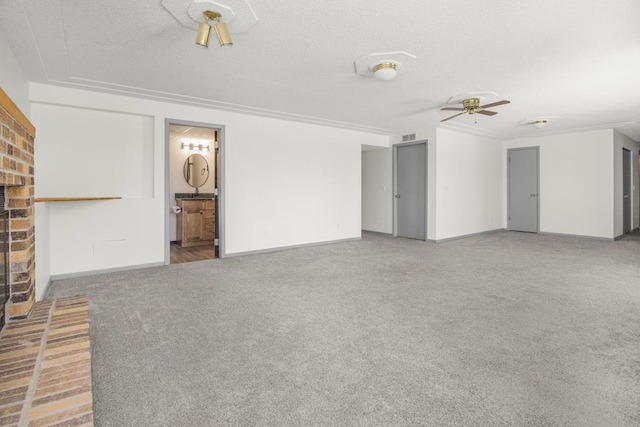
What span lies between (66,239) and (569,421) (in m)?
5.05

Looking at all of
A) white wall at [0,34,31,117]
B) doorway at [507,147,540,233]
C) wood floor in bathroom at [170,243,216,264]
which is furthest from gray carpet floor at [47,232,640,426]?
doorway at [507,147,540,233]

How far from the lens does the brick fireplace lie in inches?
78.4

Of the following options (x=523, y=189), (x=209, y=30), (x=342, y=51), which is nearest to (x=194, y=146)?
(x=342, y=51)

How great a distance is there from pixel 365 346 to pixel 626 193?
912 cm

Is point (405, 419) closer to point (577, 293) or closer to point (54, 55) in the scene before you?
point (577, 293)

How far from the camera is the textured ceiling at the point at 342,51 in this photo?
7.94ft

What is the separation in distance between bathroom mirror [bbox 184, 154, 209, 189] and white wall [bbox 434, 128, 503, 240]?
488cm

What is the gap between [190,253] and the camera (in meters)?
5.81

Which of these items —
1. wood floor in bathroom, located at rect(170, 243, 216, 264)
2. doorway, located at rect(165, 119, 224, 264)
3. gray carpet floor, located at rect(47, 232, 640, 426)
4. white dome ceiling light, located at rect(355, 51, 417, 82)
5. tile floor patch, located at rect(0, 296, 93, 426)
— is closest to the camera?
tile floor patch, located at rect(0, 296, 93, 426)

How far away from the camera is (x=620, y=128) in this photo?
22.2ft

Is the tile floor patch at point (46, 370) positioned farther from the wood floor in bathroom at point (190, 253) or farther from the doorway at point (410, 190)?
the doorway at point (410, 190)

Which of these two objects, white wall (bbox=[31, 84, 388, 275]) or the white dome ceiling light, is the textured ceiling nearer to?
the white dome ceiling light

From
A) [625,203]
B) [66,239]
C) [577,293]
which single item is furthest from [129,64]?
[625,203]

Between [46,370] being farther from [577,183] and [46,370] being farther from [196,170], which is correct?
[577,183]
